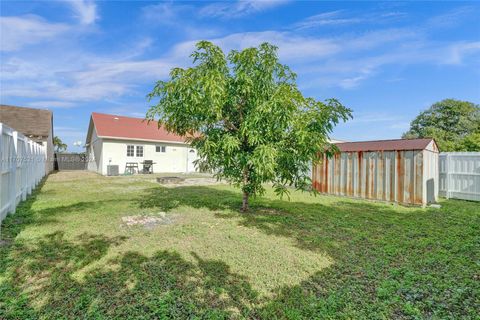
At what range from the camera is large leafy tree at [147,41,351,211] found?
16.1ft

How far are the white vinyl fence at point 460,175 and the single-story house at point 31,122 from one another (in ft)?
76.7

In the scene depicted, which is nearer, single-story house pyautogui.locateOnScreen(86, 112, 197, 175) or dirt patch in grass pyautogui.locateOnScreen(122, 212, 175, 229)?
dirt patch in grass pyautogui.locateOnScreen(122, 212, 175, 229)

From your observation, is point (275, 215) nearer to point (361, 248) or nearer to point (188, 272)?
point (361, 248)

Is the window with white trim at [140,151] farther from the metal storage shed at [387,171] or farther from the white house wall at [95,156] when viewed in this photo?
the metal storage shed at [387,171]

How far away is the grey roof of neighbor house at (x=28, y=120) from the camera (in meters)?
17.5

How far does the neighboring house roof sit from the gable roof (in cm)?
1273

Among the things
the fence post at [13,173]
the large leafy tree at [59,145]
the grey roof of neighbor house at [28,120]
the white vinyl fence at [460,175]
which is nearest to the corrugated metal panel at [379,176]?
the white vinyl fence at [460,175]

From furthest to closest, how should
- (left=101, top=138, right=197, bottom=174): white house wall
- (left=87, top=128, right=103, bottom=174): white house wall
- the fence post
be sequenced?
(left=87, top=128, right=103, bottom=174): white house wall, (left=101, top=138, right=197, bottom=174): white house wall, the fence post

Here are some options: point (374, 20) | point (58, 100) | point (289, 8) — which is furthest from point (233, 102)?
point (58, 100)

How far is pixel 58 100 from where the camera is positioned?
72.7 ft

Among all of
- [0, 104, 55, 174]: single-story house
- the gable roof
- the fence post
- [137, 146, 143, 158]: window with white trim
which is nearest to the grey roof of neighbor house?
[0, 104, 55, 174]: single-story house

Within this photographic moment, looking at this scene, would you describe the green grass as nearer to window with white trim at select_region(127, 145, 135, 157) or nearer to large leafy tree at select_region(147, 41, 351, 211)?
large leafy tree at select_region(147, 41, 351, 211)

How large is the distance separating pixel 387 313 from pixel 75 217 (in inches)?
251

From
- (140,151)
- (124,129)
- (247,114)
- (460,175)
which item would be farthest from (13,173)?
(124,129)
